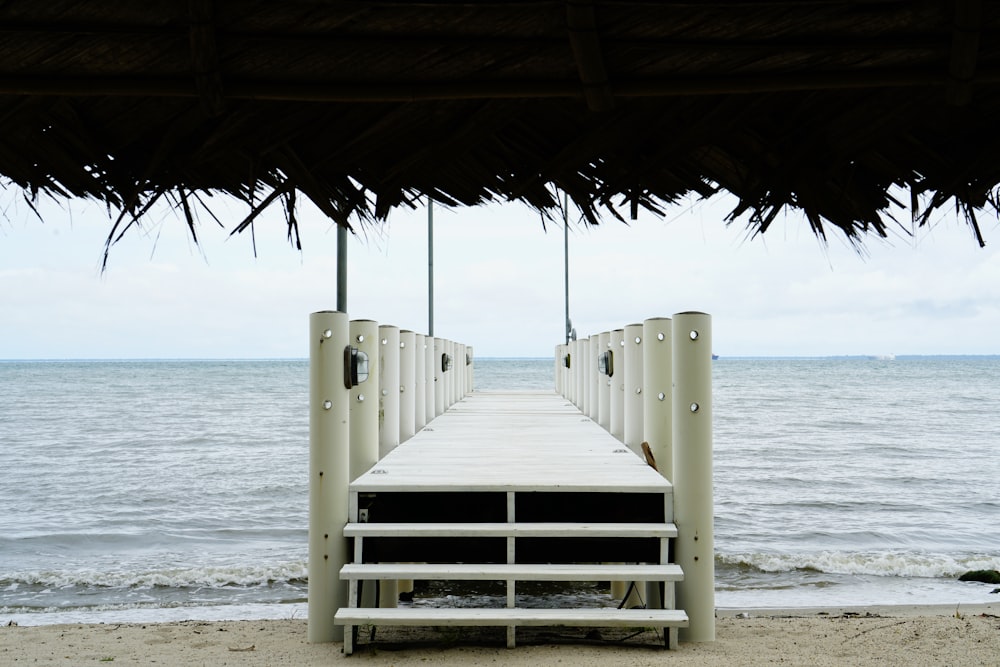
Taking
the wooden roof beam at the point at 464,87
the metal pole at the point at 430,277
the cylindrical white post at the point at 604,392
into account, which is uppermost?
the metal pole at the point at 430,277

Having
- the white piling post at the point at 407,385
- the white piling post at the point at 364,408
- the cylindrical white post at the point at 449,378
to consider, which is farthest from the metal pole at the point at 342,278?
the cylindrical white post at the point at 449,378

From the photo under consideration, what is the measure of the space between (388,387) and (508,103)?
4.38 m

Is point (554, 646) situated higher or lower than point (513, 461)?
lower

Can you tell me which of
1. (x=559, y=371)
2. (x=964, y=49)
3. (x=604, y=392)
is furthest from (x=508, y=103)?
(x=559, y=371)

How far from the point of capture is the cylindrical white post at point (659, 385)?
4973mm

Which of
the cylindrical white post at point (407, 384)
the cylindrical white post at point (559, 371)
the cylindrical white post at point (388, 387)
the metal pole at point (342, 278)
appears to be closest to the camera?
the metal pole at point (342, 278)

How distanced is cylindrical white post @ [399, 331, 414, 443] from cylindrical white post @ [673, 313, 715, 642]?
2979 millimetres

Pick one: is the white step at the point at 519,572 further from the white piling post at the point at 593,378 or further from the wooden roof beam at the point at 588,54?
the white piling post at the point at 593,378

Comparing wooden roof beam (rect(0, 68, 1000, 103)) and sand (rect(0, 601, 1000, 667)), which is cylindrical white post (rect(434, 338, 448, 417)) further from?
wooden roof beam (rect(0, 68, 1000, 103))

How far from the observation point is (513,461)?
17.0 feet

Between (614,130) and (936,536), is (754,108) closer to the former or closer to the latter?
(614,130)

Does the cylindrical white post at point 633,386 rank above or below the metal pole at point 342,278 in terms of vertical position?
below

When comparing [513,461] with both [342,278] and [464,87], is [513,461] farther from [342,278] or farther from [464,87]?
[464,87]

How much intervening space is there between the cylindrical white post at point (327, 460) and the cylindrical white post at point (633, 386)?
2.35 meters
